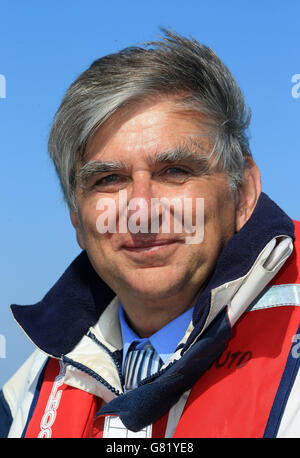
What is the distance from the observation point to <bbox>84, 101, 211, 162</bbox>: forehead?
298 centimetres

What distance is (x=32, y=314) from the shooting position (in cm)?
367

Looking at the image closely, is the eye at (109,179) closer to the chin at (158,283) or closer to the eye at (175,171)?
the eye at (175,171)

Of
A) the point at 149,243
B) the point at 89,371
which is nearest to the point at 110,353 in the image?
the point at 89,371

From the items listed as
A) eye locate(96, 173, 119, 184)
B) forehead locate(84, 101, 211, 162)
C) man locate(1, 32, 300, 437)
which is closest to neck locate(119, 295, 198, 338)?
man locate(1, 32, 300, 437)

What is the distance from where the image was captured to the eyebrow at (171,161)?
2.97 m

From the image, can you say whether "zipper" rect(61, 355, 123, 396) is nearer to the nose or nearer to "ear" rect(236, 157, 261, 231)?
the nose

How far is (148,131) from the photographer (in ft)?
9.82

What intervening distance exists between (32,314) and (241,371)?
152 centimetres

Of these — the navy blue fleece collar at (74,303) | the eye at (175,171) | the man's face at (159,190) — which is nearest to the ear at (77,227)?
the navy blue fleece collar at (74,303)

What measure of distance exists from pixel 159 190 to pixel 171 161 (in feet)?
0.52
